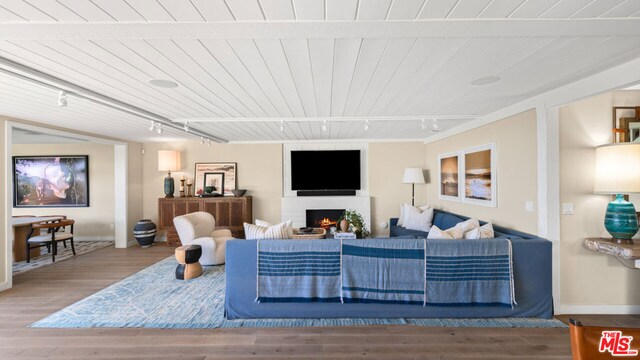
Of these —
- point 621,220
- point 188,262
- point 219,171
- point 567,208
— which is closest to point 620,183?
point 621,220

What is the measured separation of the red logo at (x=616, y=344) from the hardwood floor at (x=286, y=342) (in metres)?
1.50

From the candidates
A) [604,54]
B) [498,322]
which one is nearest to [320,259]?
[498,322]

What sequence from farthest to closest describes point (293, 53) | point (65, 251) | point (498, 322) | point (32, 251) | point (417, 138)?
point (417, 138)
point (65, 251)
point (32, 251)
point (498, 322)
point (293, 53)

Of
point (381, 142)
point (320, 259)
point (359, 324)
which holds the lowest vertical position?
point (359, 324)

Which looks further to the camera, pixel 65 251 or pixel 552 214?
pixel 65 251

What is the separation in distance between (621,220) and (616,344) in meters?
2.42

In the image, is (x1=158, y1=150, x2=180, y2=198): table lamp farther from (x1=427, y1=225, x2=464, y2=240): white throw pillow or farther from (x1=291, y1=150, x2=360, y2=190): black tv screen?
(x1=427, y1=225, x2=464, y2=240): white throw pillow

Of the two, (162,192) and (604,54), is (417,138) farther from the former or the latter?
(162,192)

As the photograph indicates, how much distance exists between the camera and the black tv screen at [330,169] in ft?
20.2

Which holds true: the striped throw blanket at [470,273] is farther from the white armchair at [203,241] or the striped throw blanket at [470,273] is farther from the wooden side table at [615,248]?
the white armchair at [203,241]

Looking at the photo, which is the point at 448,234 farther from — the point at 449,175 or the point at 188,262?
the point at 188,262

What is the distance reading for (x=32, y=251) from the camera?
4.93 meters

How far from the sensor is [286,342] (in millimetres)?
2408

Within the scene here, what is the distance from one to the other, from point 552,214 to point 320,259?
98.0 inches
